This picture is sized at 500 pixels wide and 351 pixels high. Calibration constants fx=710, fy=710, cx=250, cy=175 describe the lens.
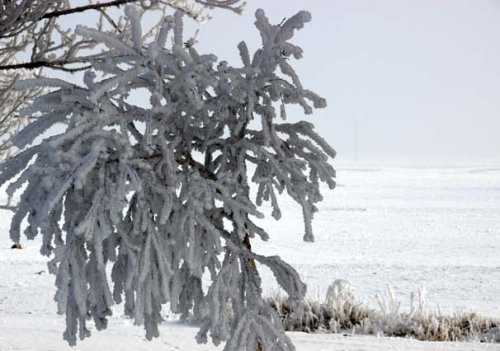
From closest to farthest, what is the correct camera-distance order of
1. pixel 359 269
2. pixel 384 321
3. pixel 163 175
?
pixel 163 175 < pixel 384 321 < pixel 359 269

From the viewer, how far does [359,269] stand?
1282 centimetres

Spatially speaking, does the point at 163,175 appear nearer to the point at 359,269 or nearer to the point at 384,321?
the point at 384,321

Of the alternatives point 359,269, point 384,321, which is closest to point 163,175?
→ point 384,321

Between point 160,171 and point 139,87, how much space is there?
1.68 ft

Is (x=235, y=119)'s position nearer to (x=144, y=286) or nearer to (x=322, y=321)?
(x=144, y=286)

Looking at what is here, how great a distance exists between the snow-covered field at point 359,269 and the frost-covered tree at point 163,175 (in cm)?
245

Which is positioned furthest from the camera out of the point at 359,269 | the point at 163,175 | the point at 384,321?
the point at 359,269

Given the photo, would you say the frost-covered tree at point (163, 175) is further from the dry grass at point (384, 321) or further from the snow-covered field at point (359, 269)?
the dry grass at point (384, 321)

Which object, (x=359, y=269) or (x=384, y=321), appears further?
(x=359, y=269)

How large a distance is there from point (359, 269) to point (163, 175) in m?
9.12

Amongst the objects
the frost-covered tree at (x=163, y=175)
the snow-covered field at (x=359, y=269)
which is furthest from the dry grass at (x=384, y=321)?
the frost-covered tree at (x=163, y=175)

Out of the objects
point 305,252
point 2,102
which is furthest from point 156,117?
point 305,252

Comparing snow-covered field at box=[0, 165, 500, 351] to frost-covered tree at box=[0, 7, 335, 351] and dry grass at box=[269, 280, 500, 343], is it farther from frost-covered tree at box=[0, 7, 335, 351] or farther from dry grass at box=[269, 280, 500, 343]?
frost-covered tree at box=[0, 7, 335, 351]

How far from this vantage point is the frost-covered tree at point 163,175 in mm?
3842
